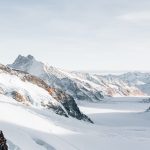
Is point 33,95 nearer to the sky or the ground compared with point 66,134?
nearer to the sky

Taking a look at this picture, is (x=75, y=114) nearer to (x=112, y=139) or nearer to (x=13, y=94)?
(x=13, y=94)

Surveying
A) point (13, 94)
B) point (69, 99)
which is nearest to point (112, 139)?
point (13, 94)

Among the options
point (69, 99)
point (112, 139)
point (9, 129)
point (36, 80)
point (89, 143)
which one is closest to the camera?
point (9, 129)

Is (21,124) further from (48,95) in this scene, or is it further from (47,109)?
(48,95)

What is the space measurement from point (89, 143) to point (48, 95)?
41.3m

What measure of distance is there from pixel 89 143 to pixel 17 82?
127 ft

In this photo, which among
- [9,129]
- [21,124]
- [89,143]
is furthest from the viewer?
[89,143]

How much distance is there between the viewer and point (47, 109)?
282ft

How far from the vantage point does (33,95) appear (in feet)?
285

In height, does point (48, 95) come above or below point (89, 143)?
above

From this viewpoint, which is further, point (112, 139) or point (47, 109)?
point (47, 109)

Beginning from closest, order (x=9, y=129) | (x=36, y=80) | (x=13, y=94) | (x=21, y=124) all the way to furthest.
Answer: (x=9, y=129), (x=21, y=124), (x=13, y=94), (x=36, y=80)

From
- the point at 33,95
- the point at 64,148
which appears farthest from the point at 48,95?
the point at 64,148

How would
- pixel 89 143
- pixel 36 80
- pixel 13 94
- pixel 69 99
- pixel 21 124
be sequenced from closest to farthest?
pixel 21 124
pixel 89 143
pixel 13 94
pixel 36 80
pixel 69 99
